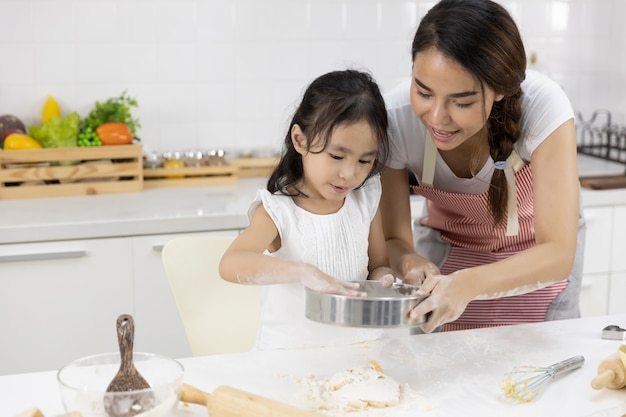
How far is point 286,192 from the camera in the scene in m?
1.85

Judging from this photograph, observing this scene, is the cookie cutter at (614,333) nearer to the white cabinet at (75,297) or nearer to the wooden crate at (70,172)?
the white cabinet at (75,297)

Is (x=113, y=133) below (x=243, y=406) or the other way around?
the other way around

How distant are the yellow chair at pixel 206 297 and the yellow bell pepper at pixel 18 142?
47.6 inches

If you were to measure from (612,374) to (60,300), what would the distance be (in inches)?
69.2

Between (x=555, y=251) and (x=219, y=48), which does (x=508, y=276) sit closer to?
(x=555, y=251)

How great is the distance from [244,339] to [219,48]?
5.13 feet

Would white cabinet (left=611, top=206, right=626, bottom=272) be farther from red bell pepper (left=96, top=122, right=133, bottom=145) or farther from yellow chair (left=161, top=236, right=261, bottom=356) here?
red bell pepper (left=96, top=122, right=133, bottom=145)

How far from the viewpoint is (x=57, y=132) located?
2.99 metres

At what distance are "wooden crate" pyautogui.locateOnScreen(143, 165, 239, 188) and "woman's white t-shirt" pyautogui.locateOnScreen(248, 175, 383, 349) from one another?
1343mm

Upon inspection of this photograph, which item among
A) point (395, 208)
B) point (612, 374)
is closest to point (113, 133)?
point (395, 208)

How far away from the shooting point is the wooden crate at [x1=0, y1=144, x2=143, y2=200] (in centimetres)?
291

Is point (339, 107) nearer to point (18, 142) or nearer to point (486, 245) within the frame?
point (486, 245)

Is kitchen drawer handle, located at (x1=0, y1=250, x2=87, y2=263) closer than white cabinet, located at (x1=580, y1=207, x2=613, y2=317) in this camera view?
Yes

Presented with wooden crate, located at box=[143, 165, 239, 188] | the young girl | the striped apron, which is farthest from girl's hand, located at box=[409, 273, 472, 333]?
wooden crate, located at box=[143, 165, 239, 188]
